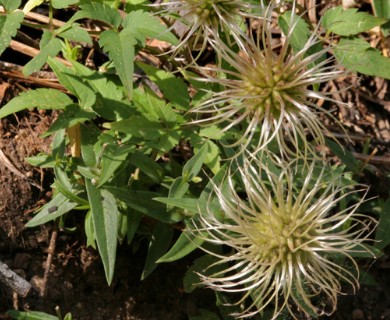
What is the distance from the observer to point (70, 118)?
7.29 feet

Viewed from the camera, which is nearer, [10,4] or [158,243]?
[10,4]

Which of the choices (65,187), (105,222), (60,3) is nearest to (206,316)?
(105,222)

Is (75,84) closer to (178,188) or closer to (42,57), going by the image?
(42,57)

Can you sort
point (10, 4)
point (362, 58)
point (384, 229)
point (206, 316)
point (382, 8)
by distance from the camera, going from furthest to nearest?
point (382, 8), point (384, 229), point (206, 316), point (362, 58), point (10, 4)

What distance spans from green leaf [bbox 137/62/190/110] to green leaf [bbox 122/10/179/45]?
0.20m

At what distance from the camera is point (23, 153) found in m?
2.55

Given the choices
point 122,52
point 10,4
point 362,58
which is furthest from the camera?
point 362,58

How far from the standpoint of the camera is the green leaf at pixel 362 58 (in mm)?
2236

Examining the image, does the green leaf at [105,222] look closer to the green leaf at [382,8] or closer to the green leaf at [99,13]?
the green leaf at [99,13]

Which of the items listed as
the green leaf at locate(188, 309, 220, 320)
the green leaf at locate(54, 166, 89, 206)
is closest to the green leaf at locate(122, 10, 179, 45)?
the green leaf at locate(54, 166, 89, 206)

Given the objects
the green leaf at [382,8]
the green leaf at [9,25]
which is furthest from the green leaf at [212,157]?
the green leaf at [382,8]

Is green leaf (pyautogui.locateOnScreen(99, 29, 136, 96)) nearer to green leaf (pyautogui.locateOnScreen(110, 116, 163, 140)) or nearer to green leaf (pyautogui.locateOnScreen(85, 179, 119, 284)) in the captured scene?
green leaf (pyautogui.locateOnScreen(110, 116, 163, 140))

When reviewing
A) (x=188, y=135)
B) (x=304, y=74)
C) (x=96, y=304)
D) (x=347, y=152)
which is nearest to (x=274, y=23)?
(x=347, y=152)

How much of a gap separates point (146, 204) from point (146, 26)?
0.52m
